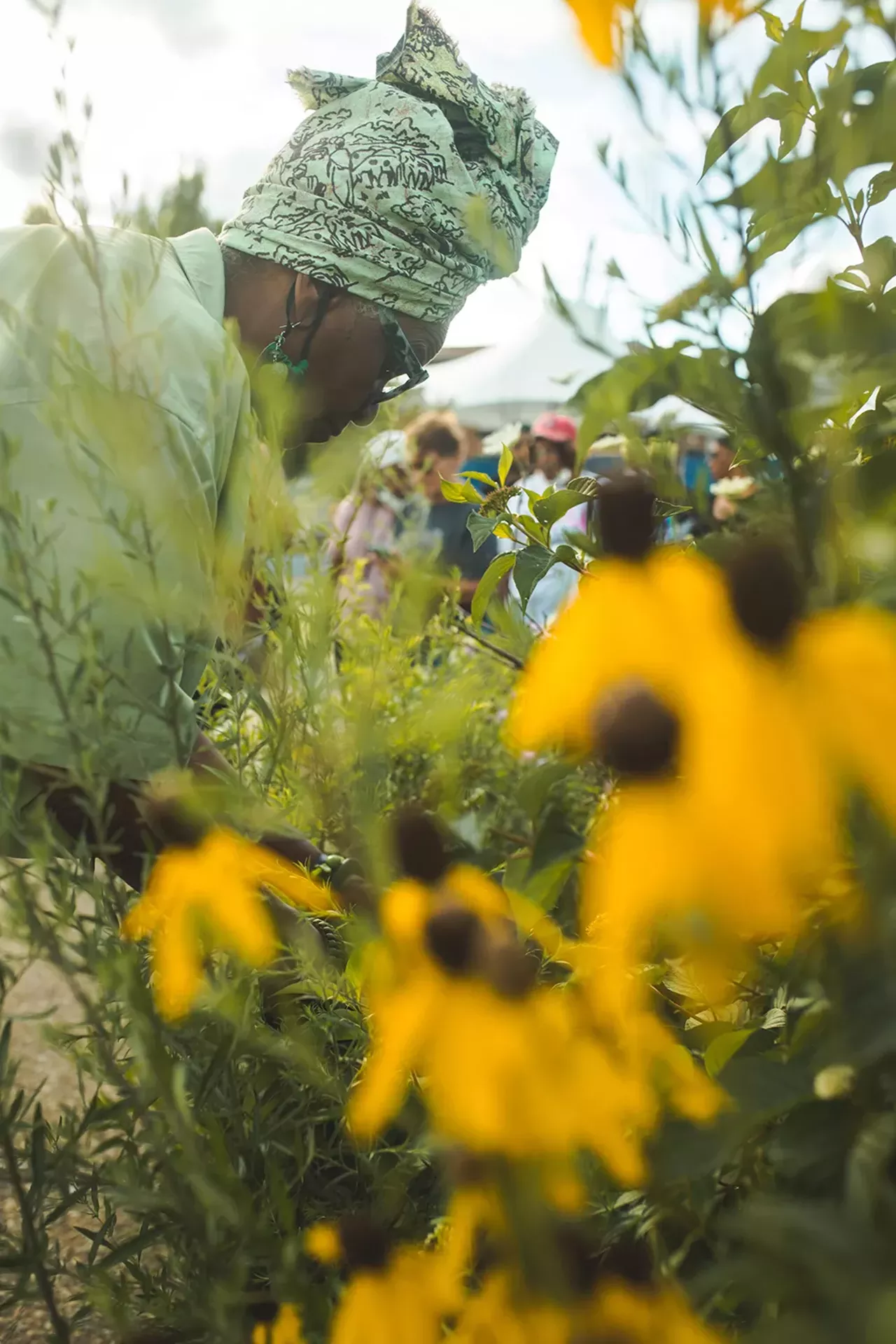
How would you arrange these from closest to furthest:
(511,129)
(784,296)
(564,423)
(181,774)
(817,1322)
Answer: (817,1322) < (784,296) < (181,774) < (511,129) < (564,423)

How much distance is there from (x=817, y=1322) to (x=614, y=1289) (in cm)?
13

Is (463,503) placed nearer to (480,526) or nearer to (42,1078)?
(480,526)

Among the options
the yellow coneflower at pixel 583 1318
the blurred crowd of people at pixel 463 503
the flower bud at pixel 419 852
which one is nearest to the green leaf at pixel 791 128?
the blurred crowd of people at pixel 463 503

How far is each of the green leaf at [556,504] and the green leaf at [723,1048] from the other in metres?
0.30

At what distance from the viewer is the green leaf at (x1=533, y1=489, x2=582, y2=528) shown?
600 millimetres

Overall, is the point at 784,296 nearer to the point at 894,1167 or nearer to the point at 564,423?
the point at 894,1167

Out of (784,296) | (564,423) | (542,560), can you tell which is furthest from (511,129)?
(564,423)

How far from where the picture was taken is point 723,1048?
0.47m

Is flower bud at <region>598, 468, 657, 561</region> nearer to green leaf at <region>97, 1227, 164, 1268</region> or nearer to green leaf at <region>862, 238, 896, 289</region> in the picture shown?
green leaf at <region>862, 238, 896, 289</region>

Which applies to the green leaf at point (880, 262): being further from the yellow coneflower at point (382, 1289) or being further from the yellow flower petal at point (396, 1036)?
the yellow coneflower at point (382, 1289)

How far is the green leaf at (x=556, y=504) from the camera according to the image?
1.97ft

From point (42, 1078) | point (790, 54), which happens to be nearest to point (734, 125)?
point (790, 54)

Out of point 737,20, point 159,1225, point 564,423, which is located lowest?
point 564,423

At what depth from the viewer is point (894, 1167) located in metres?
0.36
